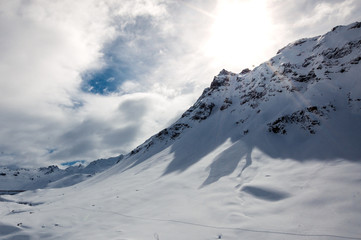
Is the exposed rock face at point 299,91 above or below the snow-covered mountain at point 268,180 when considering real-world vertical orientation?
above

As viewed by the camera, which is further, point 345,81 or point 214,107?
point 214,107

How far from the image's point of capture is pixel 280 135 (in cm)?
3631

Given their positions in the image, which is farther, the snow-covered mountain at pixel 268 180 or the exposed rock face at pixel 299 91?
the exposed rock face at pixel 299 91

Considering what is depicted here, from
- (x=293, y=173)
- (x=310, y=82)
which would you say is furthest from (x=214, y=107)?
(x=293, y=173)

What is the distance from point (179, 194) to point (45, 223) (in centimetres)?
1434

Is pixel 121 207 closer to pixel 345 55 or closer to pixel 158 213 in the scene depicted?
pixel 158 213

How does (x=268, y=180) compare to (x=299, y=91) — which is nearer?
(x=268, y=180)

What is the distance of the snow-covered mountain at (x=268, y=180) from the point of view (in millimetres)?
13969

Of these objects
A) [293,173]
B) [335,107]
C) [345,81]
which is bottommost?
[293,173]

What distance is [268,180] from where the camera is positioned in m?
22.2

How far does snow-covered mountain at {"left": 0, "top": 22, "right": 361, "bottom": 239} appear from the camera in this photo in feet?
45.8

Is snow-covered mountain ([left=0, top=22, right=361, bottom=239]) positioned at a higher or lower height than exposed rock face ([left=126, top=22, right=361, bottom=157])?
lower

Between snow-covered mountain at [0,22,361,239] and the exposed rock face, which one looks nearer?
snow-covered mountain at [0,22,361,239]

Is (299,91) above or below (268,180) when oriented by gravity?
above
